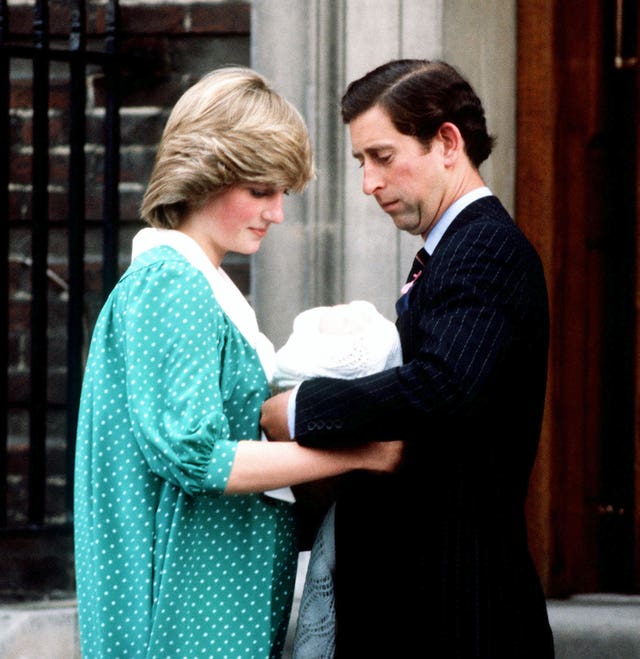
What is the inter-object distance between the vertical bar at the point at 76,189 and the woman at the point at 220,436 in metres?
1.49

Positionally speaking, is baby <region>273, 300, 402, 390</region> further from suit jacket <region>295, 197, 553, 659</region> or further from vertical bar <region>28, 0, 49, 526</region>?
vertical bar <region>28, 0, 49, 526</region>

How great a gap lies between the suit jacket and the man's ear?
0.13 meters

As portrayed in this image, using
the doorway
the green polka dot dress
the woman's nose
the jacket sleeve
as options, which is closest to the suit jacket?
the jacket sleeve

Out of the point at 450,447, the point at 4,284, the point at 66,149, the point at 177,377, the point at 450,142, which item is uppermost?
the point at 66,149

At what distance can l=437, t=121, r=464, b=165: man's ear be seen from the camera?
7.70ft

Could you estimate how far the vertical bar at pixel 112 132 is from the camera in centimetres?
369

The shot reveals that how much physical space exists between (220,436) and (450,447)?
374 mm

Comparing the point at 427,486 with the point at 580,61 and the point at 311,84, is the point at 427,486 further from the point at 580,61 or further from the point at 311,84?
the point at 580,61

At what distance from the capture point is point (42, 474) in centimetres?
371

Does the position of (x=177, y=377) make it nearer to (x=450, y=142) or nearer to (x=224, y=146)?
(x=224, y=146)

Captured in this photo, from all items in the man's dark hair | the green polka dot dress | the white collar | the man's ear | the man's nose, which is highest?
the man's dark hair

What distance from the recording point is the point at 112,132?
3.70 m

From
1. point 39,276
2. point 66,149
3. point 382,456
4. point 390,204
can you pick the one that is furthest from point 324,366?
point 66,149

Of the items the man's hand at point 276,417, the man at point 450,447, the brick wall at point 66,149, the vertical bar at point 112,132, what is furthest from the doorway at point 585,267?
the man's hand at point 276,417
